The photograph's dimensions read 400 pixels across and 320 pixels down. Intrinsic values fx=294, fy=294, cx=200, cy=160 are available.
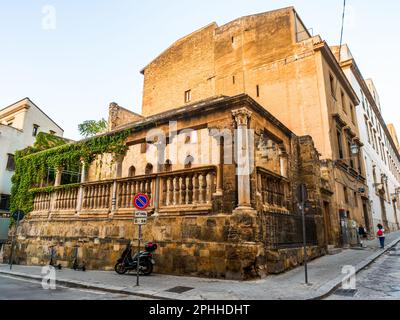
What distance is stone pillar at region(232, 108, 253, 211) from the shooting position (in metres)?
7.90

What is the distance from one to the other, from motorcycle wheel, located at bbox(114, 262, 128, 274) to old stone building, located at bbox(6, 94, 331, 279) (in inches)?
26.7

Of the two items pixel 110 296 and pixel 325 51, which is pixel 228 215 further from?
pixel 325 51

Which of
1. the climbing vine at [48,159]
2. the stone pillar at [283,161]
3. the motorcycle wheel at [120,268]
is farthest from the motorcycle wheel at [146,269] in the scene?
the stone pillar at [283,161]

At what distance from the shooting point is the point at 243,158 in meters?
8.29

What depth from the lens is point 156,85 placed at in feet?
90.2

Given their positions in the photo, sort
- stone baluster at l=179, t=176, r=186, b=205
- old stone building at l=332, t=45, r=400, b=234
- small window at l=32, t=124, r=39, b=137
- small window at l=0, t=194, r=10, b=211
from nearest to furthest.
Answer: stone baluster at l=179, t=176, r=186, b=205 → old stone building at l=332, t=45, r=400, b=234 → small window at l=0, t=194, r=10, b=211 → small window at l=32, t=124, r=39, b=137

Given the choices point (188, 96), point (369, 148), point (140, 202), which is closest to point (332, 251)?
point (140, 202)

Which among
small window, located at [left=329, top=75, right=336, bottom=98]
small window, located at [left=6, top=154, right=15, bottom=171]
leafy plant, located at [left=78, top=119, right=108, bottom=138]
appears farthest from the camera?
leafy plant, located at [left=78, top=119, right=108, bottom=138]

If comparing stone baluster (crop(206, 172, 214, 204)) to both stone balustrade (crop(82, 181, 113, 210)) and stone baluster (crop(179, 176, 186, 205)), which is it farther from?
stone balustrade (crop(82, 181, 113, 210))

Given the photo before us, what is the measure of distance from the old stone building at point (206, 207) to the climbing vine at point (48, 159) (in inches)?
8.2

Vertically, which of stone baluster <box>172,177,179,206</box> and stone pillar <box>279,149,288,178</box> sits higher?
stone pillar <box>279,149,288,178</box>

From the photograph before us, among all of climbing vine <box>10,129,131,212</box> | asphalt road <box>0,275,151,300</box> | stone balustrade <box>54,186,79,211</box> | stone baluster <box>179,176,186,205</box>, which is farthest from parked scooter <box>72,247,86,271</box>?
stone baluster <box>179,176,186,205</box>

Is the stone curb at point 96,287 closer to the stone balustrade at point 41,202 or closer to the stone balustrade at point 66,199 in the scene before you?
the stone balustrade at point 66,199
